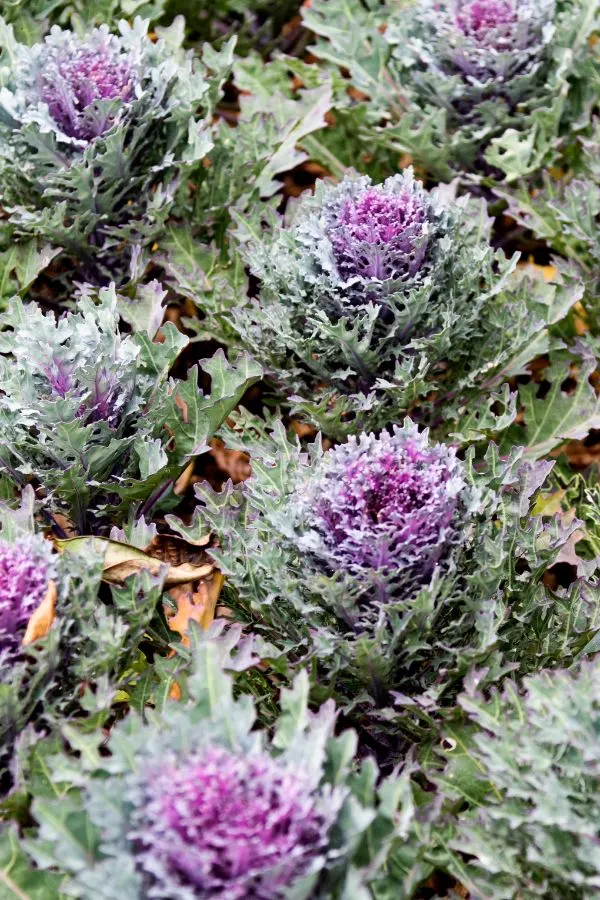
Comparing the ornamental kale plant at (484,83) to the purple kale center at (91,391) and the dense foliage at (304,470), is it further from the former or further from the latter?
the purple kale center at (91,391)

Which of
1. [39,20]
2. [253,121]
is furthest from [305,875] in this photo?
[39,20]

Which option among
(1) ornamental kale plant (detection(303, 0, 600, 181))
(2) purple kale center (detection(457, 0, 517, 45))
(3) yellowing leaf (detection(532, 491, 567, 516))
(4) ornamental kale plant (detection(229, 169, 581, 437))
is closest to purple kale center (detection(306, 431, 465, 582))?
(4) ornamental kale plant (detection(229, 169, 581, 437))

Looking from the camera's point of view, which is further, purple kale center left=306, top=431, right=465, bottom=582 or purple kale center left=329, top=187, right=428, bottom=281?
purple kale center left=329, top=187, right=428, bottom=281

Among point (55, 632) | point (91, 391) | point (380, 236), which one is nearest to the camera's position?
point (55, 632)

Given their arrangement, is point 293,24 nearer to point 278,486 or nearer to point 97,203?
point 97,203

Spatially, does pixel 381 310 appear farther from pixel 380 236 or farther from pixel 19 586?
pixel 19 586

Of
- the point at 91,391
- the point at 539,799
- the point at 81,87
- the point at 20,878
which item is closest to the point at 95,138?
the point at 81,87

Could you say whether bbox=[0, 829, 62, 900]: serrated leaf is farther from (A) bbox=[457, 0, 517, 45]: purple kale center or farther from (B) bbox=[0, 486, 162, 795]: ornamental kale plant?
(A) bbox=[457, 0, 517, 45]: purple kale center

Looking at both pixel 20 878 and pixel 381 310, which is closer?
pixel 20 878
